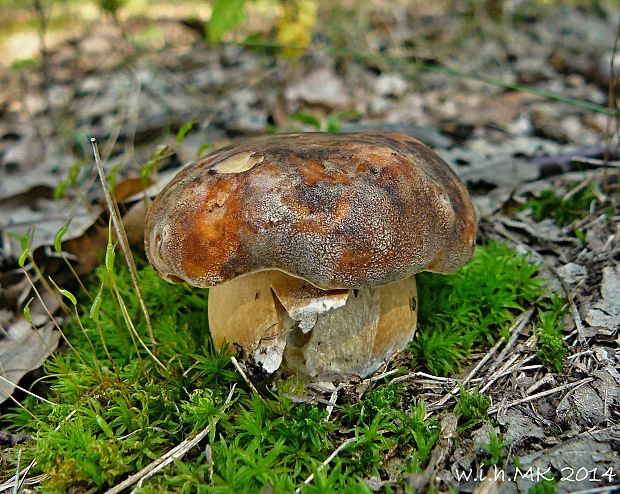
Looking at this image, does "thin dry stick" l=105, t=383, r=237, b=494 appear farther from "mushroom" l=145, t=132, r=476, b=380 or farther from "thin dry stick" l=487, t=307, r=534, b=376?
"thin dry stick" l=487, t=307, r=534, b=376

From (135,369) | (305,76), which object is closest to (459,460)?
(135,369)

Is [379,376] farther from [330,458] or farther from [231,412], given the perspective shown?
[231,412]

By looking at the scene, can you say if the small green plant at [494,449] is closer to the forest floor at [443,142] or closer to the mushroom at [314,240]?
the forest floor at [443,142]

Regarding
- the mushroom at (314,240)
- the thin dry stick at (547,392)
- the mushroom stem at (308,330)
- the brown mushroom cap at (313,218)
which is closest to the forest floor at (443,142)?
the thin dry stick at (547,392)

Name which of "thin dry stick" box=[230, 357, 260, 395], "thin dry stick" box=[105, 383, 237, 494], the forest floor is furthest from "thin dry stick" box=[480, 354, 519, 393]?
"thin dry stick" box=[105, 383, 237, 494]

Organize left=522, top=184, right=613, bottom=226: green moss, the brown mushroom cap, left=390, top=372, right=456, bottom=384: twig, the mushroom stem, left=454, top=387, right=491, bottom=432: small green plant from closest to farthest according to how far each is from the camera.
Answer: the brown mushroom cap → left=454, top=387, right=491, bottom=432: small green plant → the mushroom stem → left=390, top=372, right=456, bottom=384: twig → left=522, top=184, right=613, bottom=226: green moss

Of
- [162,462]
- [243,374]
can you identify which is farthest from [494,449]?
[162,462]

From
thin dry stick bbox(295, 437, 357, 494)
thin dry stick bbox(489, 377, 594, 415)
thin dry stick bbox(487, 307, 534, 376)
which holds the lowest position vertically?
thin dry stick bbox(487, 307, 534, 376)
